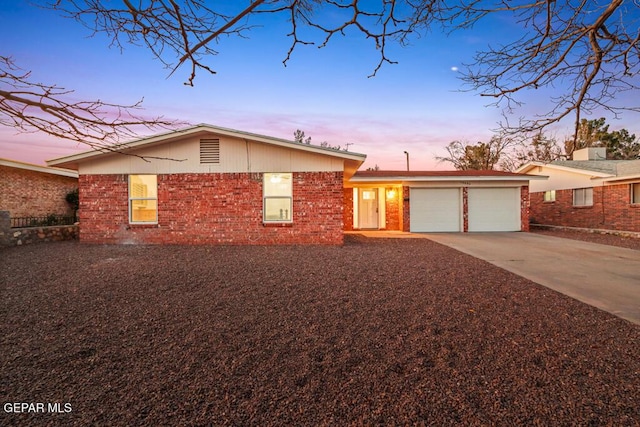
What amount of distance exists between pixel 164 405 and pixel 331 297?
274 centimetres

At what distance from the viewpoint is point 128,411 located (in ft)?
→ 6.76

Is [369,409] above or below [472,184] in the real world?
below

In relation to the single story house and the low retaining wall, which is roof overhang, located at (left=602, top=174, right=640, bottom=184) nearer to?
the single story house

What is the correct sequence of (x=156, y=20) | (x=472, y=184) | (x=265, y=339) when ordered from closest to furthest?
(x=156, y=20) → (x=265, y=339) → (x=472, y=184)

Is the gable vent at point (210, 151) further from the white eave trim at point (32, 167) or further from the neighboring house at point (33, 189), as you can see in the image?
the neighboring house at point (33, 189)

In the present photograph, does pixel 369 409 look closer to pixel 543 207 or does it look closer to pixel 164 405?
pixel 164 405

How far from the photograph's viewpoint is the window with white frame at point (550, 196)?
1805cm

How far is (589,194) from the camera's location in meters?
15.8

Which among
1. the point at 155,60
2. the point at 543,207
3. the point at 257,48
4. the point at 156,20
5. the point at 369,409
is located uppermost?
the point at 257,48

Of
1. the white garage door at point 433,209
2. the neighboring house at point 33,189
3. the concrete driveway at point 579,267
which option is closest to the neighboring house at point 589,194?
the concrete driveway at point 579,267

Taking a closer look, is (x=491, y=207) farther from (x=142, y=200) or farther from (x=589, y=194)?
(x=142, y=200)

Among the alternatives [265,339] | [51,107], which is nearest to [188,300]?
[265,339]

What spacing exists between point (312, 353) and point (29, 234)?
1248 centimetres

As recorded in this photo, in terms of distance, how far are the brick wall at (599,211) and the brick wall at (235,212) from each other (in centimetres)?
1333
